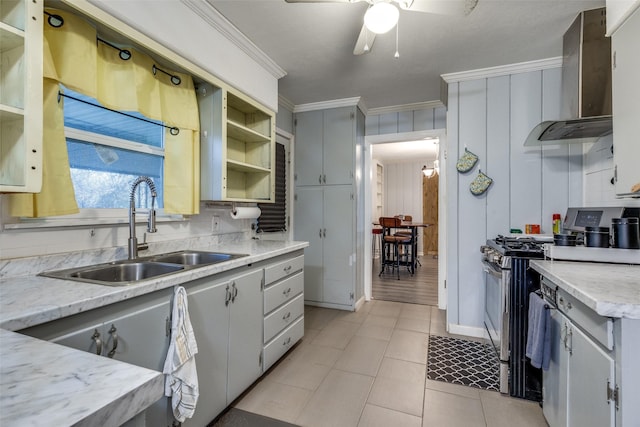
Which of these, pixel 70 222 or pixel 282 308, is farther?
pixel 282 308

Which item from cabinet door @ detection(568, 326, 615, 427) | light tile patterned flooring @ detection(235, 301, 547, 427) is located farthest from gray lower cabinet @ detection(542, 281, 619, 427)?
light tile patterned flooring @ detection(235, 301, 547, 427)

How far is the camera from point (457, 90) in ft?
9.82

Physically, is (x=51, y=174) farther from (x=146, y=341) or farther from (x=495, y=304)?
(x=495, y=304)

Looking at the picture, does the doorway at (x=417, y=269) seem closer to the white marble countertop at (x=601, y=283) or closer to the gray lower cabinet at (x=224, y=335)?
the white marble countertop at (x=601, y=283)

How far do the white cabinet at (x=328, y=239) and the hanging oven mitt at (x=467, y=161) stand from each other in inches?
48.6

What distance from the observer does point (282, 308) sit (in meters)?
2.33

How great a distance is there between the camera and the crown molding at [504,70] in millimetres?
2682

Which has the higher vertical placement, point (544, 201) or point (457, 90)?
point (457, 90)

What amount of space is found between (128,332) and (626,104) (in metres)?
2.54

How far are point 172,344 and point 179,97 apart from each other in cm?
155

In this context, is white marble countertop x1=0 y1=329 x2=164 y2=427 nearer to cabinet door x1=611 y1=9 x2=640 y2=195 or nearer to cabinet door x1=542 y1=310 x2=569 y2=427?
cabinet door x1=542 y1=310 x2=569 y2=427

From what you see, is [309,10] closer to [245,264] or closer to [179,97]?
[179,97]

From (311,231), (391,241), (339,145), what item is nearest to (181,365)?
(311,231)

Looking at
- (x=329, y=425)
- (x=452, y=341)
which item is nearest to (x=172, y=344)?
(x=329, y=425)
